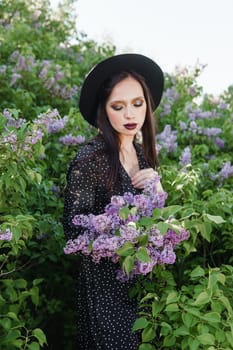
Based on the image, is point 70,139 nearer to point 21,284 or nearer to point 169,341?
point 21,284

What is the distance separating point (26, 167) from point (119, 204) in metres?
0.62

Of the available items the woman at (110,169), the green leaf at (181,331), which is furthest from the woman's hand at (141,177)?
the green leaf at (181,331)

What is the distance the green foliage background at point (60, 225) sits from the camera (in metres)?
2.14

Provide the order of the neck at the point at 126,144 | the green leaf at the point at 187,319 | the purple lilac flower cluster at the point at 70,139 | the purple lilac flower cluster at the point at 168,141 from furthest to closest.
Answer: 1. the purple lilac flower cluster at the point at 168,141
2. the purple lilac flower cluster at the point at 70,139
3. the neck at the point at 126,144
4. the green leaf at the point at 187,319

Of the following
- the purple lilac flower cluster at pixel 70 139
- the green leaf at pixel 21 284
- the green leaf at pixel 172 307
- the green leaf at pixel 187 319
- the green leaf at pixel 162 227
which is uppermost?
Result: the purple lilac flower cluster at pixel 70 139

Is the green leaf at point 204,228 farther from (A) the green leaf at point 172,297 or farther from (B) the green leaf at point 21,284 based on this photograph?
(B) the green leaf at point 21,284

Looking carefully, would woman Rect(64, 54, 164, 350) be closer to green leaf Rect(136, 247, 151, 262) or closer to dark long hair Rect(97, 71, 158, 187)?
dark long hair Rect(97, 71, 158, 187)

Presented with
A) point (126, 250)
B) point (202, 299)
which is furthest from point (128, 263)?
point (202, 299)

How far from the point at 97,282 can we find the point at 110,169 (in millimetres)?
411

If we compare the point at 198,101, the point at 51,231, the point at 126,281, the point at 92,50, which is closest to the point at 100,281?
the point at 126,281

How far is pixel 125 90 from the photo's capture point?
2.49m

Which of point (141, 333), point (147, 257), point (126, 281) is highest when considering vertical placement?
Answer: point (147, 257)

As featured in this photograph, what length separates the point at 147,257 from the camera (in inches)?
77.4

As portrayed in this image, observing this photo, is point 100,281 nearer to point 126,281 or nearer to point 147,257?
point 126,281
